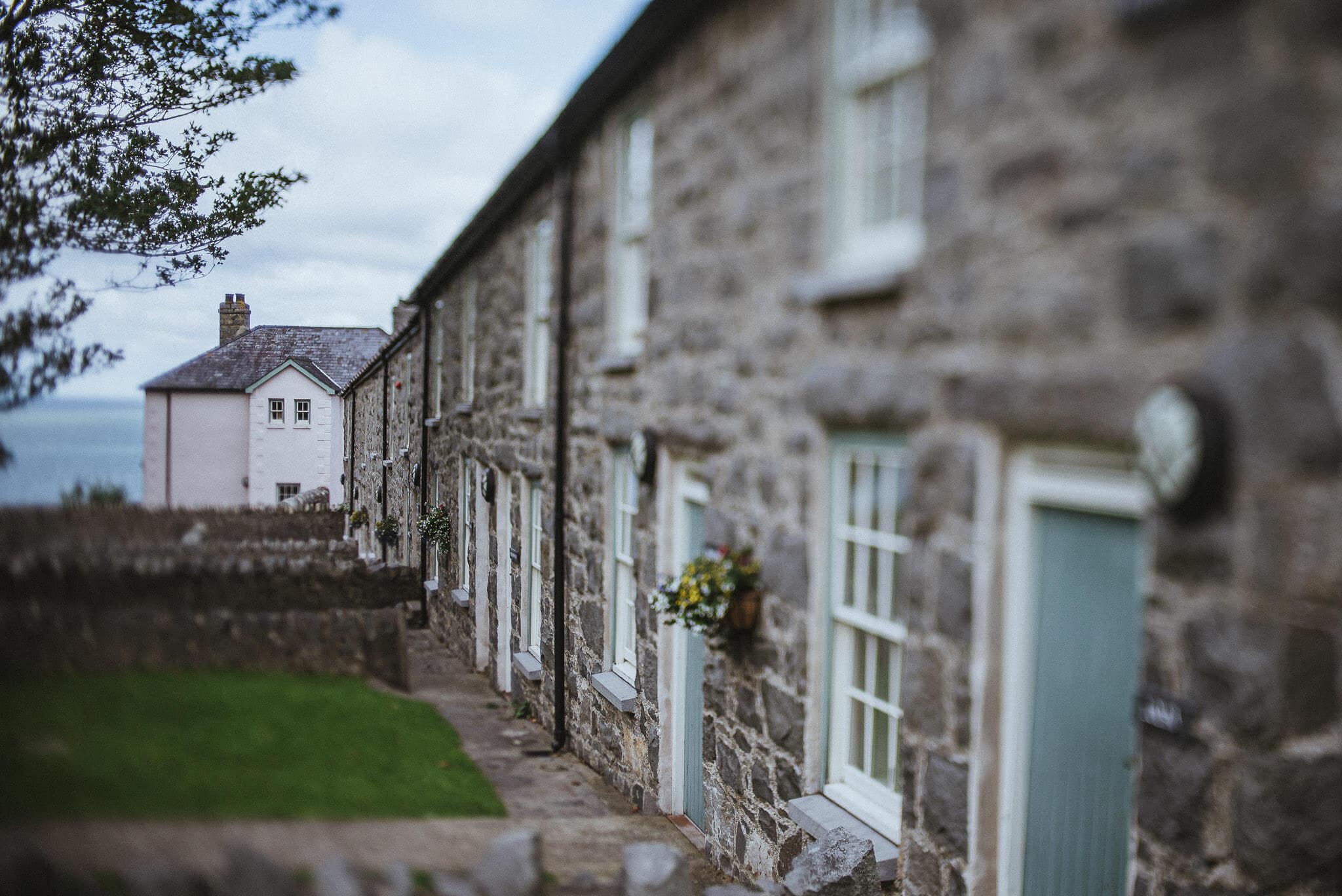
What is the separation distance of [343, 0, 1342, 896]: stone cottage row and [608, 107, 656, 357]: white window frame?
0.04m

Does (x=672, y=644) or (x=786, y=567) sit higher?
(x=786, y=567)

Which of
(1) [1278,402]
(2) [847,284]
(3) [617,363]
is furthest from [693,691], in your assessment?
(1) [1278,402]

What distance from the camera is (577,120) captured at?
731cm

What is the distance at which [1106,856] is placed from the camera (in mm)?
3730

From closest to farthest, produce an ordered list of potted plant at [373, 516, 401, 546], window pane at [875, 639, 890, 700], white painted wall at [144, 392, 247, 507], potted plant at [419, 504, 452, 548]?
white painted wall at [144, 392, 247, 507] → potted plant at [373, 516, 401, 546] → window pane at [875, 639, 890, 700] → potted plant at [419, 504, 452, 548]

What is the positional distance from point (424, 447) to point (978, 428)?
4129 mm

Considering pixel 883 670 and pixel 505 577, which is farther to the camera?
pixel 505 577

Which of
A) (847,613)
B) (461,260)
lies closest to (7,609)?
(847,613)

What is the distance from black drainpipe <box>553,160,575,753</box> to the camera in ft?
25.9

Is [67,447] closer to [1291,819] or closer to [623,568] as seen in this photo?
[1291,819]

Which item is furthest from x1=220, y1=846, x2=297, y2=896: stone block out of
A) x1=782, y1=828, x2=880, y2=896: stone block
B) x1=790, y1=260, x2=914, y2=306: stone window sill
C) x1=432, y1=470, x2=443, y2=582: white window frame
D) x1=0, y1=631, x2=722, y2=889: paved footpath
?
x1=432, y1=470, x2=443, y2=582: white window frame

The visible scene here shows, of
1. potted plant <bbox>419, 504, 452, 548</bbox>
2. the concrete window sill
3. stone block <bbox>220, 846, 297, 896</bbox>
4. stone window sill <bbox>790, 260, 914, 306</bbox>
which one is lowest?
the concrete window sill

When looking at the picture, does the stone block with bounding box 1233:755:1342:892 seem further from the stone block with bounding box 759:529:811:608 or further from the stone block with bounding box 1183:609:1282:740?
the stone block with bounding box 759:529:811:608

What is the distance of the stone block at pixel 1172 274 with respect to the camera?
289 centimetres
